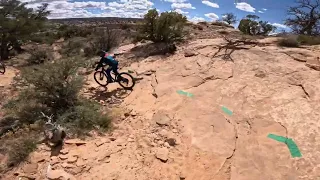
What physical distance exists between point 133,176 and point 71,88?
11.1 ft

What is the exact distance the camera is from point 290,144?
16.4 feet

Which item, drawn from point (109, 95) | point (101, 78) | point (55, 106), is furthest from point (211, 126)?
point (101, 78)

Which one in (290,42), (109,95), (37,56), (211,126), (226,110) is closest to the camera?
(211,126)

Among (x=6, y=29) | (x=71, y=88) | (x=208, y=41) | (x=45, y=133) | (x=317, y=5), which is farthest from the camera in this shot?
(x=6, y=29)

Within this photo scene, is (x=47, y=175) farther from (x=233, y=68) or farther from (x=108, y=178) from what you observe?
(x=233, y=68)

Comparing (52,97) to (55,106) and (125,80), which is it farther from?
(125,80)

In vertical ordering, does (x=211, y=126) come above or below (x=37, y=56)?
above

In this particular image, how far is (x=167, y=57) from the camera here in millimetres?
9977

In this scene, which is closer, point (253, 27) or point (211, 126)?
point (211, 126)

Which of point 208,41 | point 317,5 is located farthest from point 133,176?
point 317,5

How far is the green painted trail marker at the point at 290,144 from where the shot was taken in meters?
4.78

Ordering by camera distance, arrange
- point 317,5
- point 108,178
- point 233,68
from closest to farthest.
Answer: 1. point 108,178
2. point 233,68
3. point 317,5

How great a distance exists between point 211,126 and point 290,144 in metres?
1.48

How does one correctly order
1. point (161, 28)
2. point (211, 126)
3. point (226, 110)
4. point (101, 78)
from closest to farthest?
point (211, 126) → point (226, 110) → point (101, 78) → point (161, 28)
